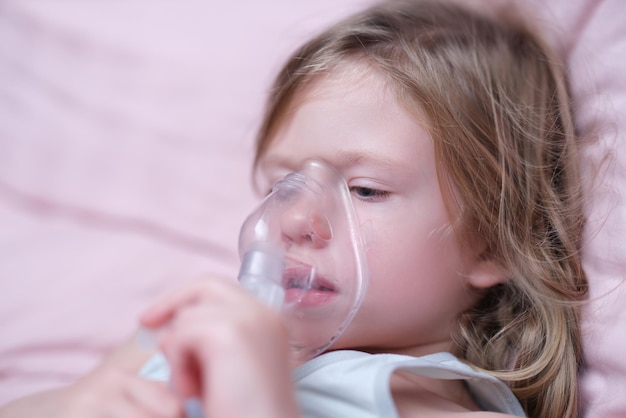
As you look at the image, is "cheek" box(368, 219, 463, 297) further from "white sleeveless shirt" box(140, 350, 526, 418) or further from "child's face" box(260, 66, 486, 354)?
"white sleeveless shirt" box(140, 350, 526, 418)

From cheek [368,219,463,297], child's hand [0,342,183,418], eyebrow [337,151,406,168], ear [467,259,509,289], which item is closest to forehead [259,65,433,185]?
eyebrow [337,151,406,168]

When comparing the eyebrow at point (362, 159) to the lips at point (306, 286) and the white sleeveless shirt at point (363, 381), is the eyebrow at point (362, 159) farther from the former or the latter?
the white sleeveless shirt at point (363, 381)

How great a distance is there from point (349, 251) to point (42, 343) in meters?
0.71

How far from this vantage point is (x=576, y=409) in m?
1.06

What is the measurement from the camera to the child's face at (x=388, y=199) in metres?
1.05

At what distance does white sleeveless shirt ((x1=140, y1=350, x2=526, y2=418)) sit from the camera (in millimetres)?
925

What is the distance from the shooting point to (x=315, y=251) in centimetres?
101

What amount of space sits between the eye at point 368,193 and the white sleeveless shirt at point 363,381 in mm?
241

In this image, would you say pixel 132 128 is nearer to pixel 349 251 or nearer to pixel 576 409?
pixel 349 251

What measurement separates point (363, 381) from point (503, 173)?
0.42 m

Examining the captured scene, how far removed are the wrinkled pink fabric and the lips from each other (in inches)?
21.7

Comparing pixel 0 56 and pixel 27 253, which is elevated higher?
pixel 0 56

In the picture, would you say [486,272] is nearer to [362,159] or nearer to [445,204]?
[445,204]

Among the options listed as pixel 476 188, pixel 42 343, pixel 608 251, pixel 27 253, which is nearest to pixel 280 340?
pixel 476 188
